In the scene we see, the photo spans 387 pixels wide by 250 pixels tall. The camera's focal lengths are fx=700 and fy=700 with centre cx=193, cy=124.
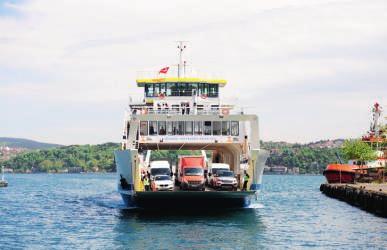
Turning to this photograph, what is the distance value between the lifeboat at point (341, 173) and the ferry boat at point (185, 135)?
109 feet

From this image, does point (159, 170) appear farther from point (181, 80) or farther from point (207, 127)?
point (181, 80)

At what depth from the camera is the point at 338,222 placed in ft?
145

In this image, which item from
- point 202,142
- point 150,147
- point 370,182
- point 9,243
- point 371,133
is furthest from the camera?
point 371,133

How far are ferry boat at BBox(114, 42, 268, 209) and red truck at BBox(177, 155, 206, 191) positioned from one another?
1.06 meters

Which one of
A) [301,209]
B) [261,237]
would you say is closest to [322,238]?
[261,237]

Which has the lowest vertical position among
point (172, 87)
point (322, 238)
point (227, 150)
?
point (322, 238)

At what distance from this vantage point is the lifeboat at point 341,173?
290ft

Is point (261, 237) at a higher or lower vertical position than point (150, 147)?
lower

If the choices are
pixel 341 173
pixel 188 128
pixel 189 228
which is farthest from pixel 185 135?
pixel 341 173

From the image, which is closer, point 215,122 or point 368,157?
point 215,122

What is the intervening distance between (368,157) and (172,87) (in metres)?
44.2

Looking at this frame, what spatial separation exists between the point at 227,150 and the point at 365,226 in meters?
16.9

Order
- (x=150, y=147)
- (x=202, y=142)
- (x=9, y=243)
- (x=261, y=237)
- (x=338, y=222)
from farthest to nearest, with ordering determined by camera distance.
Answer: (x=150, y=147), (x=202, y=142), (x=338, y=222), (x=261, y=237), (x=9, y=243)

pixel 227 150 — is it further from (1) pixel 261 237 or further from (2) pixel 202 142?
(1) pixel 261 237
